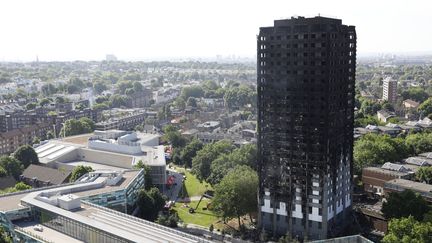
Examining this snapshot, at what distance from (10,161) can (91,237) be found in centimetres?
3869

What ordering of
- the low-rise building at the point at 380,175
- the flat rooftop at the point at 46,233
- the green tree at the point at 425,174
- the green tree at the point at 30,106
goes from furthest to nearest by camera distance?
the green tree at the point at 30,106, the low-rise building at the point at 380,175, the green tree at the point at 425,174, the flat rooftop at the point at 46,233

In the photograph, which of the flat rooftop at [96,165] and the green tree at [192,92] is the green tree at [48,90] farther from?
the flat rooftop at [96,165]

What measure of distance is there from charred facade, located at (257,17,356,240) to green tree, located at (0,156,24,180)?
137ft

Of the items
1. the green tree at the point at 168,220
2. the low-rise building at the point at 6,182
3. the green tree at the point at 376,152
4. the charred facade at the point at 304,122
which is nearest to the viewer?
the charred facade at the point at 304,122

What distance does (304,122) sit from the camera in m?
51.8

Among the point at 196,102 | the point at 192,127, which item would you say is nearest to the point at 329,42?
the point at 192,127

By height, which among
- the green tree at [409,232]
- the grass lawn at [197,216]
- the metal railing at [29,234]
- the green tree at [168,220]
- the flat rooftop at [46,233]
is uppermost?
the green tree at [409,232]

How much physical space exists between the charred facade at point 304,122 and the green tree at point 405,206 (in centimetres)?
574

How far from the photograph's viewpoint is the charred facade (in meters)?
50.7

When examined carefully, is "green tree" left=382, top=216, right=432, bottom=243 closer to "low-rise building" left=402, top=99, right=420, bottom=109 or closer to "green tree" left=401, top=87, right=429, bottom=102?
"low-rise building" left=402, top=99, right=420, bottom=109

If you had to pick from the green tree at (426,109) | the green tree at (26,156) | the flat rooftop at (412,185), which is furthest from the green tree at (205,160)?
the green tree at (426,109)

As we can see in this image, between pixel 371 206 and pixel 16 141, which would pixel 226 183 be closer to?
pixel 371 206

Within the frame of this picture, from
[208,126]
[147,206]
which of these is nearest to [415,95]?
[208,126]

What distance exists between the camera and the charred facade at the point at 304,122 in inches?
1994
